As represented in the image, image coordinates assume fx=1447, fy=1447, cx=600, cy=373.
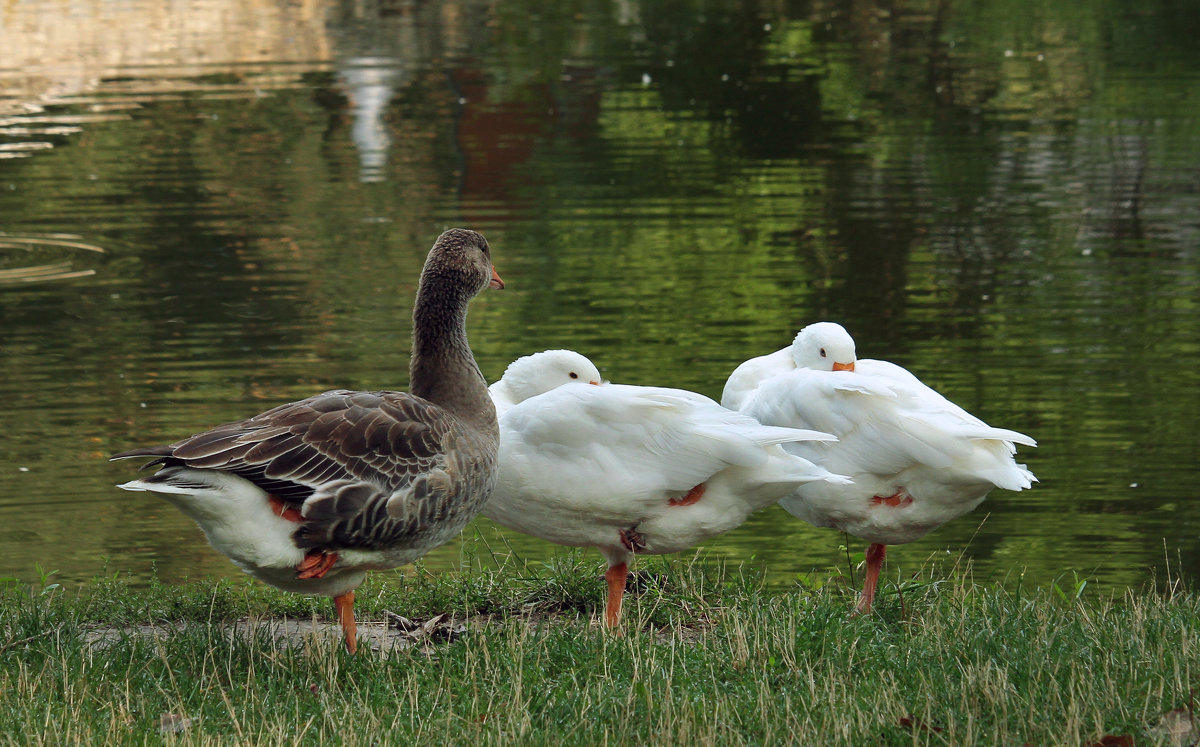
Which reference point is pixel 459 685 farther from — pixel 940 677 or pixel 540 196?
pixel 540 196

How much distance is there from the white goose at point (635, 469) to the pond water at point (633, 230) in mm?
2365

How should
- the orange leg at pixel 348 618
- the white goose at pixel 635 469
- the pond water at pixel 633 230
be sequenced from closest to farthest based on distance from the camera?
the orange leg at pixel 348 618, the white goose at pixel 635 469, the pond water at pixel 633 230

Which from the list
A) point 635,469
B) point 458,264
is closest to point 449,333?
point 458,264

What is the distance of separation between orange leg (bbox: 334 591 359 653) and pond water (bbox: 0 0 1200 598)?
2765 millimetres

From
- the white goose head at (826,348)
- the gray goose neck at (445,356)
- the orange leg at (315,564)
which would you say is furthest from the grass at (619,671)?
the white goose head at (826,348)

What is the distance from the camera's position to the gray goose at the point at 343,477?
564 cm

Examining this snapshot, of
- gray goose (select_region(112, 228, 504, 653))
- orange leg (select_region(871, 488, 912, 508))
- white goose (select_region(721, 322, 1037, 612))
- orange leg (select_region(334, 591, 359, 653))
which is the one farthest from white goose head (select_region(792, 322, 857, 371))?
orange leg (select_region(334, 591, 359, 653))

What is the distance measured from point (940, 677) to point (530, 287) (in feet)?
37.3

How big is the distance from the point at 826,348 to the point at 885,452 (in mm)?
1086

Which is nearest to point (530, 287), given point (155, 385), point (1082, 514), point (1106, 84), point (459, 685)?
point (155, 385)

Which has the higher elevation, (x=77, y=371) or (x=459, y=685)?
(x=459, y=685)

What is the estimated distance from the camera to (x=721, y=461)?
6.37 m

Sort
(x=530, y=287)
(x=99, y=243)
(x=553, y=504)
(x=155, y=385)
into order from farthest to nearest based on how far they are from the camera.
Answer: (x=99, y=243) < (x=530, y=287) < (x=155, y=385) < (x=553, y=504)

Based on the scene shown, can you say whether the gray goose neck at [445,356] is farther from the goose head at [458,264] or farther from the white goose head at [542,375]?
the white goose head at [542,375]
